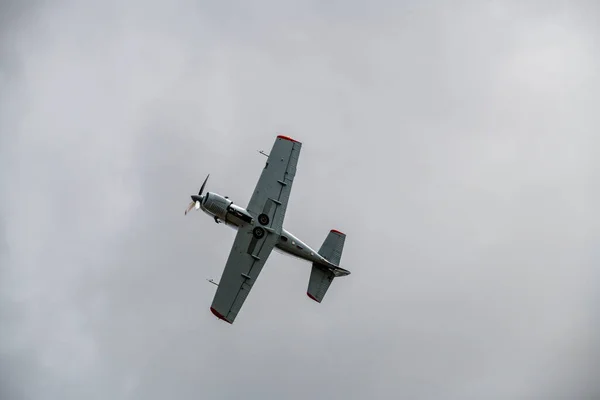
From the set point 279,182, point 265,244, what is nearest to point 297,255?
point 265,244

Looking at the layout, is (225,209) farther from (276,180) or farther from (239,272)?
(239,272)

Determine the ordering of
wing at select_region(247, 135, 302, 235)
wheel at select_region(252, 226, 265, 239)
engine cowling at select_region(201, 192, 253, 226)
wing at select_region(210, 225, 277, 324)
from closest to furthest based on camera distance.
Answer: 1. wing at select_region(247, 135, 302, 235)
2. engine cowling at select_region(201, 192, 253, 226)
3. wheel at select_region(252, 226, 265, 239)
4. wing at select_region(210, 225, 277, 324)

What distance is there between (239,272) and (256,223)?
3.95 metres

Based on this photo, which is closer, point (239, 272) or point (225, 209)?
point (225, 209)

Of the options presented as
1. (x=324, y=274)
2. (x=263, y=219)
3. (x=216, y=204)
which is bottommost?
(x=324, y=274)

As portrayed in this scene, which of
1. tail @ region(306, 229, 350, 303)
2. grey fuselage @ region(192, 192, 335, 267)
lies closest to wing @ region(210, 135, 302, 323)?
grey fuselage @ region(192, 192, 335, 267)

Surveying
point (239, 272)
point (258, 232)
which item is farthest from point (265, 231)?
point (239, 272)

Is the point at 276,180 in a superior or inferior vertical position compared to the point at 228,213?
superior

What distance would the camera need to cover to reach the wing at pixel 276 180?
4397cm

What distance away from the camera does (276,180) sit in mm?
44000

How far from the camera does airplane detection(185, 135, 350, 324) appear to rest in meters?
44.0

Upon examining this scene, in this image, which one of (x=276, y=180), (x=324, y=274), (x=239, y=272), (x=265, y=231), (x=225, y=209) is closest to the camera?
(x=276, y=180)

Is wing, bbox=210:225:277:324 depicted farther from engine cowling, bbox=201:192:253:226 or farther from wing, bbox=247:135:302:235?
wing, bbox=247:135:302:235

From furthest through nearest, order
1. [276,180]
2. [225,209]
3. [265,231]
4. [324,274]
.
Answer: [324,274]
[265,231]
[225,209]
[276,180]
